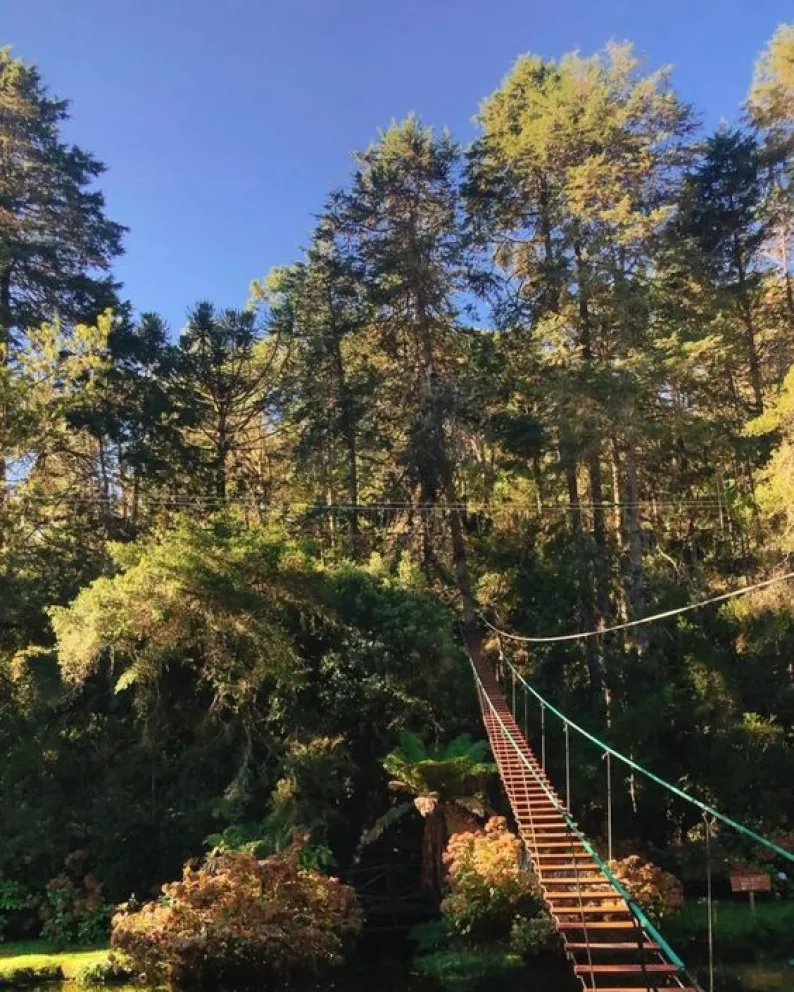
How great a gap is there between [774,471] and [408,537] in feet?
22.8

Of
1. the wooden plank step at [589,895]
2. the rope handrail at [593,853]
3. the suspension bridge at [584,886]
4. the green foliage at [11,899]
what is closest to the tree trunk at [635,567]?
the rope handrail at [593,853]

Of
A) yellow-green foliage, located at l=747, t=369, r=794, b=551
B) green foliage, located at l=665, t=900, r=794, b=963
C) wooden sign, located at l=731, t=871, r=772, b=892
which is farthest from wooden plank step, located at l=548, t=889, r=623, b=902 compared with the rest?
yellow-green foliage, located at l=747, t=369, r=794, b=551

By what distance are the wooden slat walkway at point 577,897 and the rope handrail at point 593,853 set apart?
5cm

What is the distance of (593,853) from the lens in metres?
5.29

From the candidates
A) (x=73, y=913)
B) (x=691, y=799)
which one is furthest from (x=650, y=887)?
(x=73, y=913)

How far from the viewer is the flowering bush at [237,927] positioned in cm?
819

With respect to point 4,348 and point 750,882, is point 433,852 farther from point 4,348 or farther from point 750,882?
point 4,348

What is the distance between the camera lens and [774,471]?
34.3ft

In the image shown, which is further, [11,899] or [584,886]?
[11,899]

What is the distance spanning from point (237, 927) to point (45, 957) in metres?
2.49

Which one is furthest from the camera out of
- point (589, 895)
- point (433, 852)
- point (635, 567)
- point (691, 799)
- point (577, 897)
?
point (635, 567)

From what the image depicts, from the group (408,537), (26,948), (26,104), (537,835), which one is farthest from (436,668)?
(26,104)

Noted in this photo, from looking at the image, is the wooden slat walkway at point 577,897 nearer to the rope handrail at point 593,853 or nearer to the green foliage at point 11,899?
the rope handrail at point 593,853

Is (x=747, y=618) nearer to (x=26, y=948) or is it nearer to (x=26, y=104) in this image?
(x=26, y=948)
